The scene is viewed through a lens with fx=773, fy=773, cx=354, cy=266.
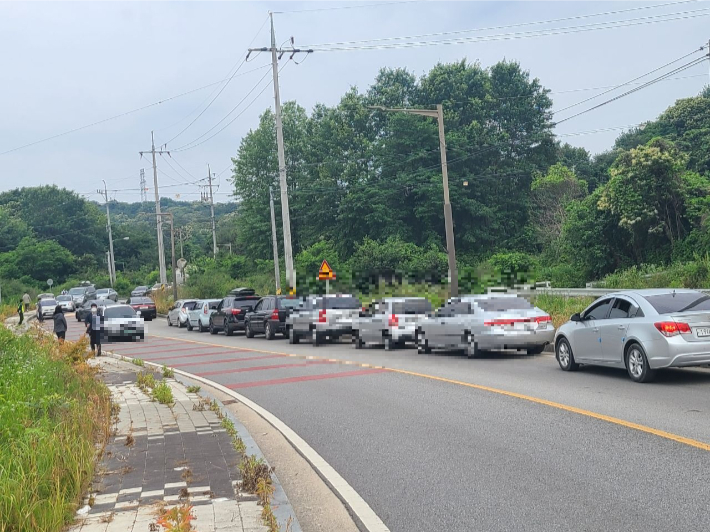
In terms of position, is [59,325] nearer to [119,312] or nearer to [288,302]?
[288,302]

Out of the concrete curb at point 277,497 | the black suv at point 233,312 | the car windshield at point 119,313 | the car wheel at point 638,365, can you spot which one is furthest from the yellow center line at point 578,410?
the car windshield at point 119,313

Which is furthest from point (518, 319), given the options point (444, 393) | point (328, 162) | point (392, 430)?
point (328, 162)

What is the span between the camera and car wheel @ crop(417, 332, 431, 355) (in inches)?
806

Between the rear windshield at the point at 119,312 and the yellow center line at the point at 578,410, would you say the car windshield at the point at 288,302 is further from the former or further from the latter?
the yellow center line at the point at 578,410

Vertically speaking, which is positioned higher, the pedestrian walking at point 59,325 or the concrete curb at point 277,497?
the pedestrian walking at point 59,325

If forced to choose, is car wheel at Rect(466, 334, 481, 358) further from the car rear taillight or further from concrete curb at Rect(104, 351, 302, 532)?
concrete curb at Rect(104, 351, 302, 532)

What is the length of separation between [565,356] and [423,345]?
633 centimetres

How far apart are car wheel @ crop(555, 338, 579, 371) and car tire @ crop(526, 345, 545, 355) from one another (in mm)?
3306

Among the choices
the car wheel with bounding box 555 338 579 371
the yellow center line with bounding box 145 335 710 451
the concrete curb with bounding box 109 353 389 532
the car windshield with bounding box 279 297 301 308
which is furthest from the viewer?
the car windshield with bounding box 279 297 301 308

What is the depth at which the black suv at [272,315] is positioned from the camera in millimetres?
29672

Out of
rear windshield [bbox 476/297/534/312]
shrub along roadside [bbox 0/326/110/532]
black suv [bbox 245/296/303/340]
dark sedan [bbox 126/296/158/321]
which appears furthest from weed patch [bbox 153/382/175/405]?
dark sedan [bbox 126/296/158/321]

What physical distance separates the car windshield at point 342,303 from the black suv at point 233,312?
772cm

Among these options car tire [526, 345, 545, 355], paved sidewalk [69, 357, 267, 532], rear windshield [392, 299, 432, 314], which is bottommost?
car tire [526, 345, 545, 355]

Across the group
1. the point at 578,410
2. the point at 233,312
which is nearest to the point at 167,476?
the point at 578,410
